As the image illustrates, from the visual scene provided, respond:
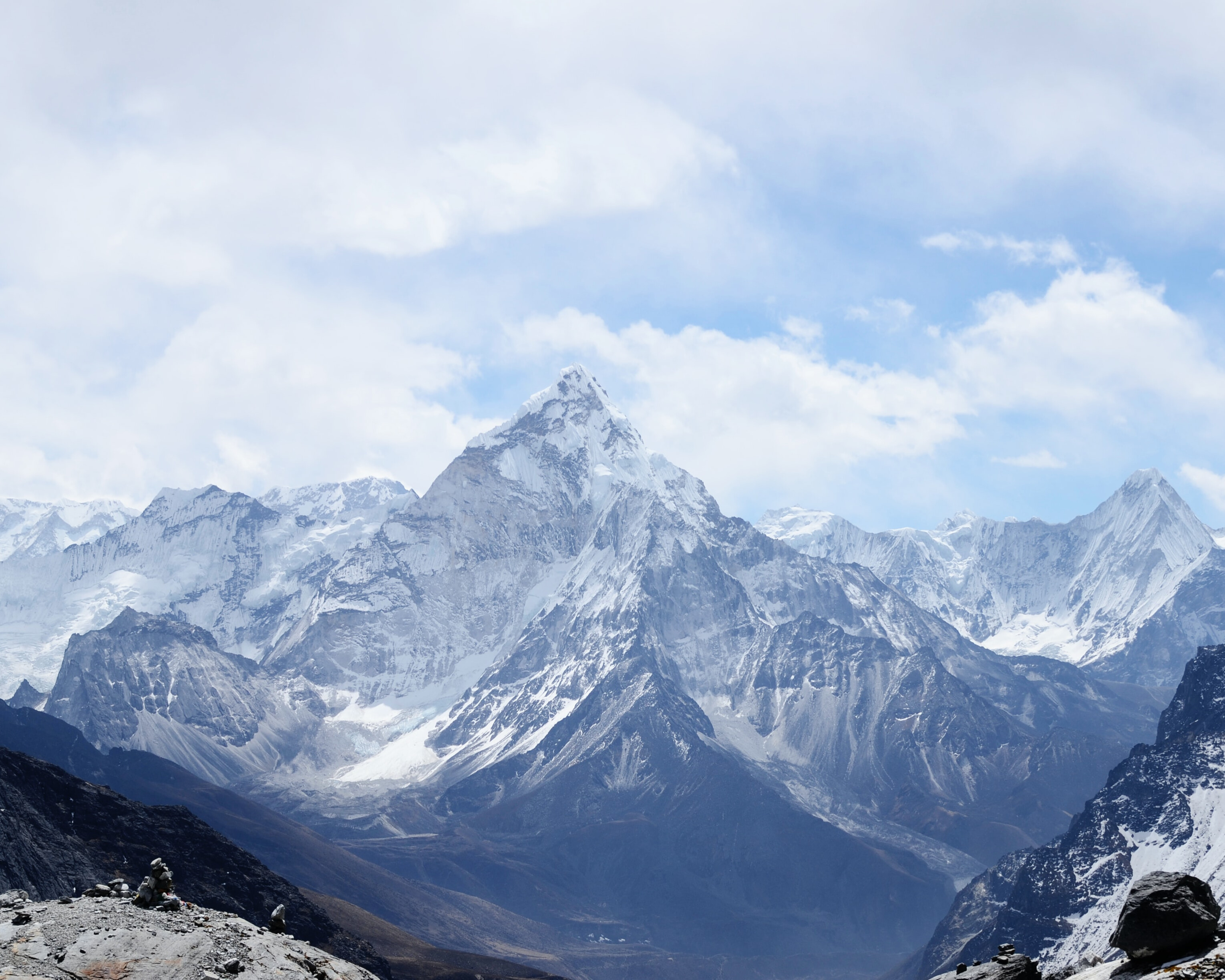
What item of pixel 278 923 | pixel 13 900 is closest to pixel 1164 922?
pixel 278 923

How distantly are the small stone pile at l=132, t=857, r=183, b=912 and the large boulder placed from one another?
39.7m

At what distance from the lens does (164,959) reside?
51812 mm

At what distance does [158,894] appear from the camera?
192 ft

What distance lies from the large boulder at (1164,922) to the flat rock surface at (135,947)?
105 ft

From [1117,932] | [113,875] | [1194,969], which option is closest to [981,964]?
[1117,932]

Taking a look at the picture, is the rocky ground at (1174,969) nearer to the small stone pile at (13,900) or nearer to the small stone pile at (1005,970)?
the small stone pile at (1005,970)

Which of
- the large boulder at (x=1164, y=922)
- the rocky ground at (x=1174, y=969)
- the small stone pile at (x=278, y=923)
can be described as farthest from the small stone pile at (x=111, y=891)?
the large boulder at (x=1164, y=922)

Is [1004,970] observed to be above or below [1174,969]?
below

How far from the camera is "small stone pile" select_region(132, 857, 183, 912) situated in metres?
57.9

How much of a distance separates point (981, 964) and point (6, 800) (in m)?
168

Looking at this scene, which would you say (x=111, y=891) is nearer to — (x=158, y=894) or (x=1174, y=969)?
(x=158, y=894)

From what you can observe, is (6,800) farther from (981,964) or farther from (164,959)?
(981,964)

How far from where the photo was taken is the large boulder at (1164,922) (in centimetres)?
4084

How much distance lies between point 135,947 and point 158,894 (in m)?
6.38
